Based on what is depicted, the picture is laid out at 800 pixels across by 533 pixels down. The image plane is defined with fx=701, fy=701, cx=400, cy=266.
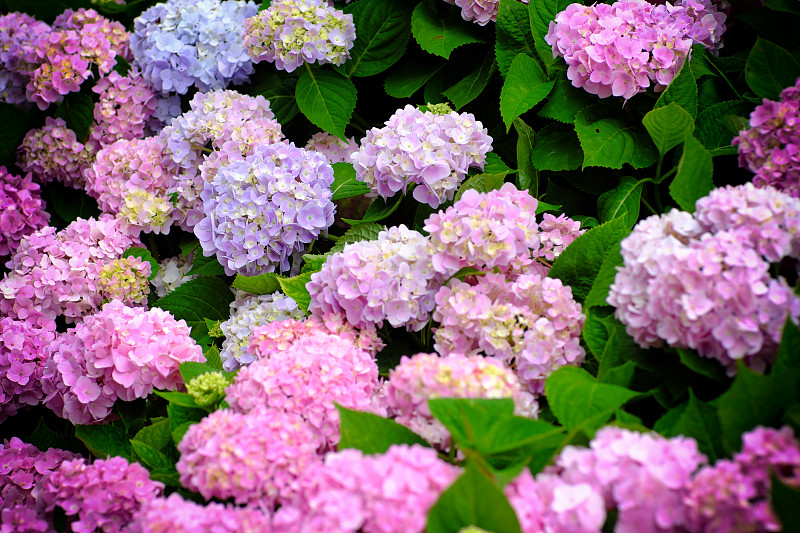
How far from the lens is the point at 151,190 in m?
2.13

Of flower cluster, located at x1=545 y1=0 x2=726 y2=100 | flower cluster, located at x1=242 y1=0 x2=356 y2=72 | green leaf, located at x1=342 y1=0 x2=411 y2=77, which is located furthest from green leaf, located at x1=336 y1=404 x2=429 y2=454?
green leaf, located at x1=342 y1=0 x2=411 y2=77

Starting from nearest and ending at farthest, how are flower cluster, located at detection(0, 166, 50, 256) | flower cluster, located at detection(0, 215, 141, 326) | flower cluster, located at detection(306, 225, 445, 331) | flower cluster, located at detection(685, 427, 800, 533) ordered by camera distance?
flower cluster, located at detection(685, 427, 800, 533), flower cluster, located at detection(306, 225, 445, 331), flower cluster, located at detection(0, 215, 141, 326), flower cluster, located at detection(0, 166, 50, 256)

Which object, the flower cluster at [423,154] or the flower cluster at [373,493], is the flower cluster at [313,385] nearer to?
the flower cluster at [373,493]

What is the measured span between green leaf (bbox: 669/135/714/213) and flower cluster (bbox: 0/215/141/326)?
1512 millimetres

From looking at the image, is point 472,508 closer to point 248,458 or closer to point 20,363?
point 248,458

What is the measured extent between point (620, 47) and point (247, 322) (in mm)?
1118

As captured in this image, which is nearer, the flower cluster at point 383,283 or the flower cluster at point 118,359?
the flower cluster at point 383,283

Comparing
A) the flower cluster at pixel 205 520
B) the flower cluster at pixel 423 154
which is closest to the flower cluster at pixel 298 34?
the flower cluster at pixel 423 154

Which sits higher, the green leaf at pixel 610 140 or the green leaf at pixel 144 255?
the green leaf at pixel 610 140

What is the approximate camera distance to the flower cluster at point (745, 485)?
87 cm

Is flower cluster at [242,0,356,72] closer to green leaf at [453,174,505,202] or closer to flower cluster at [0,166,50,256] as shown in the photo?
green leaf at [453,174,505,202]

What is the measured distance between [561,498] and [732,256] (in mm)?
462

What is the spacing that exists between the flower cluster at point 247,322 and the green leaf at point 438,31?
86 centimetres

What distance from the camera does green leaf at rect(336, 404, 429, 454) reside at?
3.70 ft
